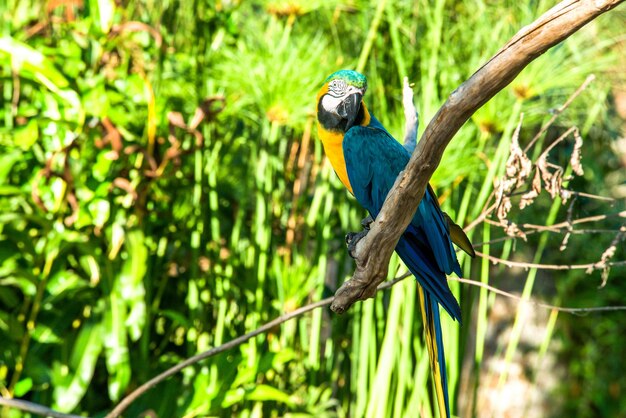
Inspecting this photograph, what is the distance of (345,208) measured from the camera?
5.25 feet

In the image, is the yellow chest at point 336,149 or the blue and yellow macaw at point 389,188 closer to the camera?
the blue and yellow macaw at point 389,188

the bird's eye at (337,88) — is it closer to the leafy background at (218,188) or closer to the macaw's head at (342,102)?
the macaw's head at (342,102)

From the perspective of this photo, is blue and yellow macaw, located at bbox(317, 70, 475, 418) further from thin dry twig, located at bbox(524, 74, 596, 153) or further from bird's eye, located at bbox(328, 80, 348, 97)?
thin dry twig, located at bbox(524, 74, 596, 153)

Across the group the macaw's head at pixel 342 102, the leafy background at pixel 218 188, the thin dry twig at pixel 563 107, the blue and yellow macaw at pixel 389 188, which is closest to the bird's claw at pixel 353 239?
the blue and yellow macaw at pixel 389 188

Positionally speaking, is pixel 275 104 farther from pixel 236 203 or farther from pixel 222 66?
pixel 236 203

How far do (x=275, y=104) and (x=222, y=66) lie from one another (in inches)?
6.3

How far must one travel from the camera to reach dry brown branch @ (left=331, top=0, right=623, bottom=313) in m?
0.66

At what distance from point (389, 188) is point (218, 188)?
82cm

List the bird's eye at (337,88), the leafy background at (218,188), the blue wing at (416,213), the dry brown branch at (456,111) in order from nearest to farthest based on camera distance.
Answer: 1. the dry brown branch at (456,111)
2. the blue wing at (416,213)
3. the bird's eye at (337,88)
4. the leafy background at (218,188)

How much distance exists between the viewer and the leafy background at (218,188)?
1450mm

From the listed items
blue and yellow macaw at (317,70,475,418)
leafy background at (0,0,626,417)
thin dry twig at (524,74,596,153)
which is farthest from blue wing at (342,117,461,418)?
leafy background at (0,0,626,417)

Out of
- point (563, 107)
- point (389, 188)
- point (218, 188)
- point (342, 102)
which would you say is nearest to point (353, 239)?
point (389, 188)

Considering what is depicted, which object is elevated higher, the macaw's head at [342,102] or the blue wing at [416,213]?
the macaw's head at [342,102]

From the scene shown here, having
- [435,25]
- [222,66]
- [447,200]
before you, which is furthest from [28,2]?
[447,200]
